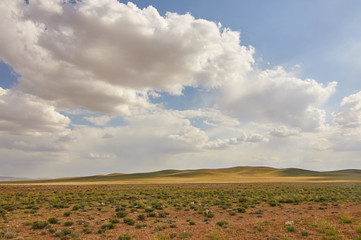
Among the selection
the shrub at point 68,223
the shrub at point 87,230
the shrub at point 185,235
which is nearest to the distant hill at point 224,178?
the shrub at point 68,223

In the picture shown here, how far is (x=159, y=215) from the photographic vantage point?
67.5ft

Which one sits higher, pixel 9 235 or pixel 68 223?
pixel 9 235

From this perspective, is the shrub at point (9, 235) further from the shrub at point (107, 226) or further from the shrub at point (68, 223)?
the shrub at point (107, 226)

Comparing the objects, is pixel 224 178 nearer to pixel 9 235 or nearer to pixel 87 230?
pixel 87 230

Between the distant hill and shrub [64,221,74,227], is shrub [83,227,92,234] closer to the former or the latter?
shrub [64,221,74,227]

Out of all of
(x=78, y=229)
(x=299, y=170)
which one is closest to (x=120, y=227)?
(x=78, y=229)

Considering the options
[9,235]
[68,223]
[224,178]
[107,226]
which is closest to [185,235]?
[107,226]

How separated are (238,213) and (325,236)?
32.1ft

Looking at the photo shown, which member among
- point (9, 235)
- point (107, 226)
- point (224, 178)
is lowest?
point (224, 178)

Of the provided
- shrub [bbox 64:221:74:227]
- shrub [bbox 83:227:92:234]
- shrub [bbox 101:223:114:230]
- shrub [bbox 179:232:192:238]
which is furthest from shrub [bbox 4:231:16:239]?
shrub [bbox 179:232:192:238]

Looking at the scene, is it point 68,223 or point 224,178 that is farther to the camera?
point 224,178

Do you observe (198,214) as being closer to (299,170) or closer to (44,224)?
(44,224)

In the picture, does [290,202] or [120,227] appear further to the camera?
[290,202]

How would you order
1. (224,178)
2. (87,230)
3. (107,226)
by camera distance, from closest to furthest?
(87,230)
(107,226)
(224,178)
